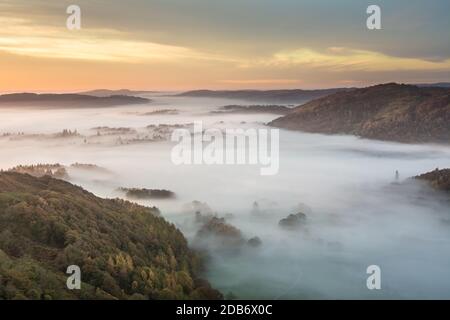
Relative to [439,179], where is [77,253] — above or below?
above

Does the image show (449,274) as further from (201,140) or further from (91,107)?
(201,140)

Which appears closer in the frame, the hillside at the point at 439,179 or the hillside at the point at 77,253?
the hillside at the point at 77,253

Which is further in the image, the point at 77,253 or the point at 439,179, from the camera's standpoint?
the point at 439,179

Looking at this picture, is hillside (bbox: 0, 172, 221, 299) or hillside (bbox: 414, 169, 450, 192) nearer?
hillside (bbox: 0, 172, 221, 299)

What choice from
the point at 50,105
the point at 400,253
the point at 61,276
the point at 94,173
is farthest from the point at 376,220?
the point at 61,276

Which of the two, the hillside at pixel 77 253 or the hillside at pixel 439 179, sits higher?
the hillside at pixel 77 253

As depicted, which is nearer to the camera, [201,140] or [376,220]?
[376,220]

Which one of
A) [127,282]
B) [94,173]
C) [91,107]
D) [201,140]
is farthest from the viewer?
[201,140]
